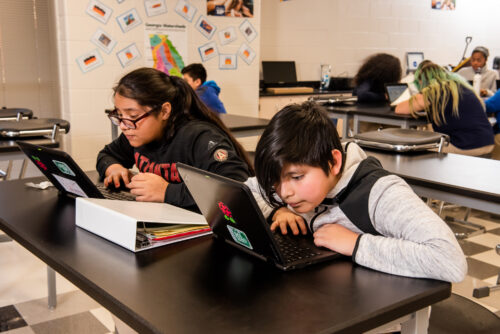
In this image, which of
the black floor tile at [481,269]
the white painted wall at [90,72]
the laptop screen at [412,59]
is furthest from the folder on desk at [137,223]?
the laptop screen at [412,59]

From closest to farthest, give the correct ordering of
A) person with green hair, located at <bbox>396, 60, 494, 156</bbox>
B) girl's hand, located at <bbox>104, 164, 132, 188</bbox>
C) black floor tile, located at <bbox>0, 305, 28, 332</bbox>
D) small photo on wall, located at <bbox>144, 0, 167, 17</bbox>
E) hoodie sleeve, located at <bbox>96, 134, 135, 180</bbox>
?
girl's hand, located at <bbox>104, 164, 132, 188</bbox> < hoodie sleeve, located at <bbox>96, 134, 135, 180</bbox> < black floor tile, located at <bbox>0, 305, 28, 332</bbox> < person with green hair, located at <bbox>396, 60, 494, 156</bbox> < small photo on wall, located at <bbox>144, 0, 167, 17</bbox>

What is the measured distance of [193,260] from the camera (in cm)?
109

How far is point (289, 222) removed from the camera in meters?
1.26

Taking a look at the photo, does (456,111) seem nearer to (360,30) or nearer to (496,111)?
(496,111)

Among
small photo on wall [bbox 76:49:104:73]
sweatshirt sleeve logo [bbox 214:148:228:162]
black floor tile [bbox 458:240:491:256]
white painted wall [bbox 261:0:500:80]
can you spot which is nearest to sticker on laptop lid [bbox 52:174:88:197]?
sweatshirt sleeve logo [bbox 214:148:228:162]

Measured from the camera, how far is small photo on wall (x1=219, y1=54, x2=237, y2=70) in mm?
5215

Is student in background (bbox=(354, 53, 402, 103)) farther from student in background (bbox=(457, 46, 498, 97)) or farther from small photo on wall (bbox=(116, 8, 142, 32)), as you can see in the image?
small photo on wall (bbox=(116, 8, 142, 32))

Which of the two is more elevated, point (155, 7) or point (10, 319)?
point (155, 7)

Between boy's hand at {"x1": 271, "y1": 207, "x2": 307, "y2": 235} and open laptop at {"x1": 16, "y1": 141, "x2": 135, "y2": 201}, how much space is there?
1.58 ft

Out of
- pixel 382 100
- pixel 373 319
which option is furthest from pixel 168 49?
pixel 373 319

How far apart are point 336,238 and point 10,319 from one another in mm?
→ 1629

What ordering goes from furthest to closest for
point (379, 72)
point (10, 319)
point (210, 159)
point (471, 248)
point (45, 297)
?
point (379, 72) → point (471, 248) → point (45, 297) → point (10, 319) → point (210, 159)

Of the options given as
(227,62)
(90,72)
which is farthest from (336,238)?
(227,62)

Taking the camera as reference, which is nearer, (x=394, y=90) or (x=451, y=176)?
(x=451, y=176)
